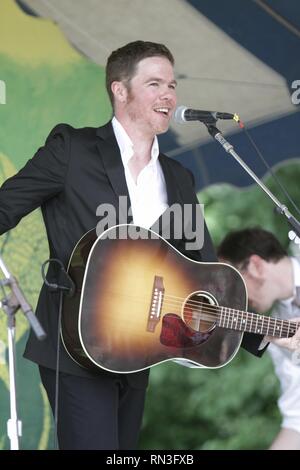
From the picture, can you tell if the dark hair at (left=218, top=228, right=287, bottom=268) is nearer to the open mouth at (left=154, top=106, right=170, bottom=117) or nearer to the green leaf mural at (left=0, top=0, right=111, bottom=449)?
the green leaf mural at (left=0, top=0, right=111, bottom=449)

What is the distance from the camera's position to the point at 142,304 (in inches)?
123

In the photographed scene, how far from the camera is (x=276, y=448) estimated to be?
169 inches

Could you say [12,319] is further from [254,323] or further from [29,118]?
[29,118]

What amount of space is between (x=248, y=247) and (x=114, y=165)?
4.40 ft

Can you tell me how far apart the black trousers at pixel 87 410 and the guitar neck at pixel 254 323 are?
0.47 m

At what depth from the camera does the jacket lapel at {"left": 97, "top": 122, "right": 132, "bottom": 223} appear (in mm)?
3158

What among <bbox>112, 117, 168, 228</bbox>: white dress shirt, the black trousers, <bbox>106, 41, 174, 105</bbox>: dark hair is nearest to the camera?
the black trousers

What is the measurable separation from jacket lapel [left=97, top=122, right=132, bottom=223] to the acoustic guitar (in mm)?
116

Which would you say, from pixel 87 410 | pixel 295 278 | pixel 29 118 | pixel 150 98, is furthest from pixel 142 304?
pixel 295 278

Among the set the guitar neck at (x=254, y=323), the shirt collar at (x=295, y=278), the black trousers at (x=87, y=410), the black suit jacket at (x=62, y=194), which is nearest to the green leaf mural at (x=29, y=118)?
the black suit jacket at (x=62, y=194)

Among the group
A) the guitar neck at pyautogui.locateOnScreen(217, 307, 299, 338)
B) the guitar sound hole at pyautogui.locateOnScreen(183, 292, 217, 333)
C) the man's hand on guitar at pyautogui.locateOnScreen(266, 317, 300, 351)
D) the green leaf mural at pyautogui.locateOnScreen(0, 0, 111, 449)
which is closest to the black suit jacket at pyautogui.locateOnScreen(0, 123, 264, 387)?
the guitar sound hole at pyautogui.locateOnScreen(183, 292, 217, 333)

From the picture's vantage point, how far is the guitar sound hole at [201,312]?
326 cm
